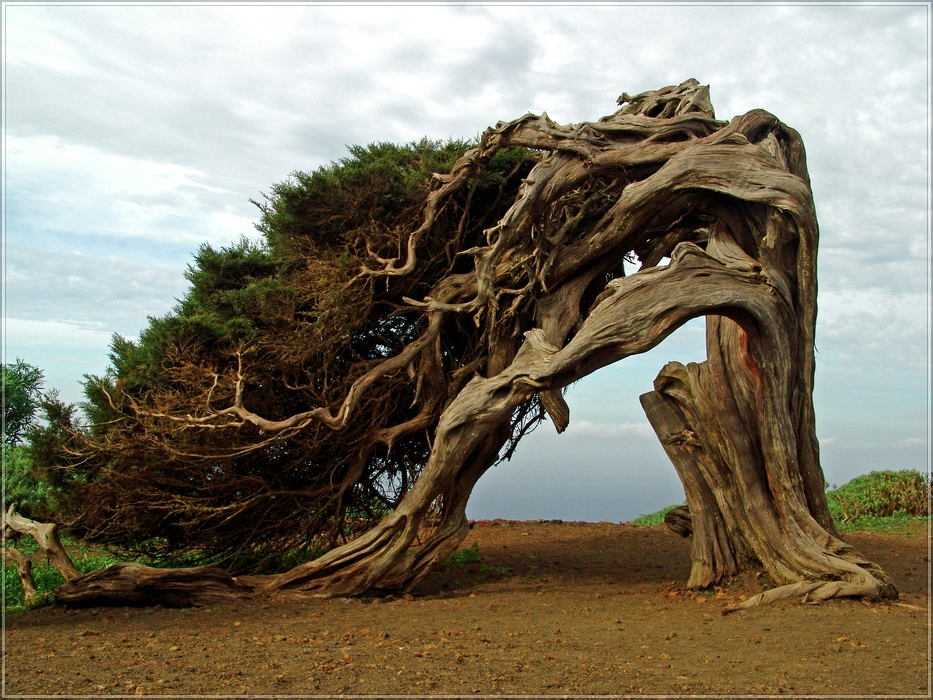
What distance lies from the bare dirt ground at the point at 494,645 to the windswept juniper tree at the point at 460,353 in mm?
598

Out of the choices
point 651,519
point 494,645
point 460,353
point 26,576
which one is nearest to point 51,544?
point 26,576

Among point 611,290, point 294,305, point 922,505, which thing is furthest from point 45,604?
point 922,505

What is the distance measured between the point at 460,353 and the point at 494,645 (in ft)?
15.5

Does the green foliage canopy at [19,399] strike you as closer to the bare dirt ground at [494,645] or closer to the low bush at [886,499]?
the bare dirt ground at [494,645]

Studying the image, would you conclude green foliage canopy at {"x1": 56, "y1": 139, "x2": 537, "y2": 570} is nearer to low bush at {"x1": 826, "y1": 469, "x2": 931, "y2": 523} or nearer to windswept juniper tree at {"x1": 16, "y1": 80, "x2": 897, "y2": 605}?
windswept juniper tree at {"x1": 16, "y1": 80, "x2": 897, "y2": 605}

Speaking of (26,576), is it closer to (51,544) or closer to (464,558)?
(51,544)

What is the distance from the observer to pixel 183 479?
9086 millimetres

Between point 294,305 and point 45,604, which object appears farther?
point 294,305

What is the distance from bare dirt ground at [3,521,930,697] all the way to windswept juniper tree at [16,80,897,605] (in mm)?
598

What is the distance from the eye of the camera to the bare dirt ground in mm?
5055

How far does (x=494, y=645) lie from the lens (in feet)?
20.0

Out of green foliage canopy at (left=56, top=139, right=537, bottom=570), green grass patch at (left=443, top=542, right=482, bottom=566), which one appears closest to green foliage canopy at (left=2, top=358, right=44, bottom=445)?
green foliage canopy at (left=56, top=139, right=537, bottom=570)

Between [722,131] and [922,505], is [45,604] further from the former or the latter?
[922,505]

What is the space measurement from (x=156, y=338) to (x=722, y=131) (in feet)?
22.1
